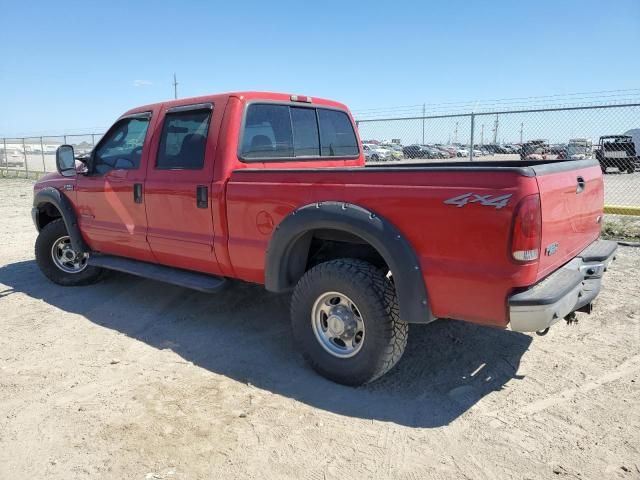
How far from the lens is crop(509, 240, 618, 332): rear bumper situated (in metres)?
2.66

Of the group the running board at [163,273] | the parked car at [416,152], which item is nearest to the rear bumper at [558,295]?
the running board at [163,273]

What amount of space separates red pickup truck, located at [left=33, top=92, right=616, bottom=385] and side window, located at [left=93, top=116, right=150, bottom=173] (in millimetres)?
18

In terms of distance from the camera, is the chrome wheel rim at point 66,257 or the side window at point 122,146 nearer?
the side window at point 122,146

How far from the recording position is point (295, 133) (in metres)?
4.61

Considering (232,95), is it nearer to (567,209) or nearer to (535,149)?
(567,209)

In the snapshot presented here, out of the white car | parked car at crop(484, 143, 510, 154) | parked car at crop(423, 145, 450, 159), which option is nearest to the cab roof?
parked car at crop(484, 143, 510, 154)

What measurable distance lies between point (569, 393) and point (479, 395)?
1.83ft

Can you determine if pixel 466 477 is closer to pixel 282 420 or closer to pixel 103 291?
pixel 282 420

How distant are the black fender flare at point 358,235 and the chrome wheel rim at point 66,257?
10.2 feet

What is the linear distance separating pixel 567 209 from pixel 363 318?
139cm

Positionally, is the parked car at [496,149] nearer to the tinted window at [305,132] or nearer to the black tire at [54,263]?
the tinted window at [305,132]

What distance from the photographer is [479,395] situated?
3.25 metres

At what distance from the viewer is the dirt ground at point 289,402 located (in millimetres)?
2607

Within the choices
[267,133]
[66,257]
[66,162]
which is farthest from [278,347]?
[66,257]
